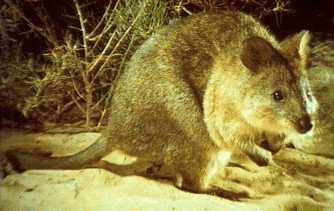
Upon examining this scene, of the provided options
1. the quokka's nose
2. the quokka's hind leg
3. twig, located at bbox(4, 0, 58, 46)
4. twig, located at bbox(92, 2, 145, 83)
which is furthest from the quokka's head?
twig, located at bbox(4, 0, 58, 46)

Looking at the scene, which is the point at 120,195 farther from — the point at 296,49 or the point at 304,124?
the point at 296,49

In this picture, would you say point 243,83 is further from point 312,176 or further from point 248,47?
point 312,176

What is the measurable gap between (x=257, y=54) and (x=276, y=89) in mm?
253

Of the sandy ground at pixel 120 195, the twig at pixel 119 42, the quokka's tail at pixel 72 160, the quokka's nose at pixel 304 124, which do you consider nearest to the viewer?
the quokka's nose at pixel 304 124

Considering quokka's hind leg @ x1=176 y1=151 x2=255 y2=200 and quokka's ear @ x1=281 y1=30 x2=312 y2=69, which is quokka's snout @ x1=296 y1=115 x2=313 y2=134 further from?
quokka's hind leg @ x1=176 y1=151 x2=255 y2=200

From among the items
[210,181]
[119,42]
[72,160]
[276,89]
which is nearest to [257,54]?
[276,89]

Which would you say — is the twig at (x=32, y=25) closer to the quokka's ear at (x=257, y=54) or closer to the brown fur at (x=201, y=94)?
the brown fur at (x=201, y=94)

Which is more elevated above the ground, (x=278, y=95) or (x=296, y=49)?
(x=296, y=49)

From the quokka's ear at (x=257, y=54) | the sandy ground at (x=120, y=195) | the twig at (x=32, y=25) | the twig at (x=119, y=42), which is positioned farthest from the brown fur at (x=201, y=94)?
the twig at (x=32, y=25)

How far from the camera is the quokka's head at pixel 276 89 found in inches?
118

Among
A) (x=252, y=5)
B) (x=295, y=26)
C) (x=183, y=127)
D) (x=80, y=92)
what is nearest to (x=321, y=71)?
(x=295, y=26)

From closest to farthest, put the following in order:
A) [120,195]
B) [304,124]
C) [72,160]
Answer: [304,124]
[120,195]
[72,160]

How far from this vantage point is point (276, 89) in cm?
306

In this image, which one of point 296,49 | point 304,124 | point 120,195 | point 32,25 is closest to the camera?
point 304,124
